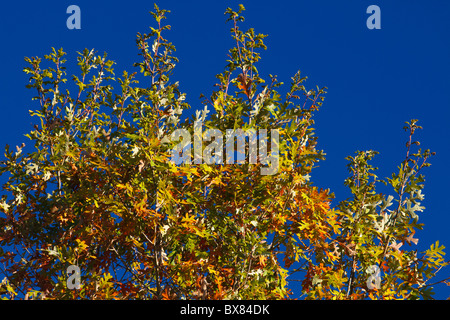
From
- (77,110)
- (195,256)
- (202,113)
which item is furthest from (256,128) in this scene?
(77,110)

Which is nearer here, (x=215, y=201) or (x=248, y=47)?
(x=215, y=201)

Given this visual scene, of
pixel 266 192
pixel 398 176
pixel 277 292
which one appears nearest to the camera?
pixel 277 292

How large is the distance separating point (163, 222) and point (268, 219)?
5.62 feet

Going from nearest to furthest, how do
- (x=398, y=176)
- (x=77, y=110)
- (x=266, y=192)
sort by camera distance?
1. (x=266, y=192)
2. (x=398, y=176)
3. (x=77, y=110)

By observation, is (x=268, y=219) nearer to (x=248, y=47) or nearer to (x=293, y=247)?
(x=293, y=247)

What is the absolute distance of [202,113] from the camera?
29.8 ft

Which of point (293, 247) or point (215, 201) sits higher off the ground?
point (215, 201)

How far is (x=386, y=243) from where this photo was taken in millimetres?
8906

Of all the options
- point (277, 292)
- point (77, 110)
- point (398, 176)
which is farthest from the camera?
point (77, 110)

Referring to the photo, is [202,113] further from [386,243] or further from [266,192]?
[386,243]

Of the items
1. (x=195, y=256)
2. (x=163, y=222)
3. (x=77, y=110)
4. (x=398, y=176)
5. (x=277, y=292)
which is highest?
(x=77, y=110)

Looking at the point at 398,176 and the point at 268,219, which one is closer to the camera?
the point at 268,219

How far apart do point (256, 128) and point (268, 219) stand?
151 cm

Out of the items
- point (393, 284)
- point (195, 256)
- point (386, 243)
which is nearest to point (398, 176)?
point (386, 243)
